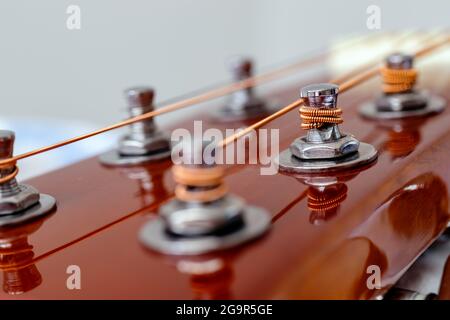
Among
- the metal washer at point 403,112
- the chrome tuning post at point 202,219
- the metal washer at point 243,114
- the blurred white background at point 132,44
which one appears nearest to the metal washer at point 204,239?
the chrome tuning post at point 202,219

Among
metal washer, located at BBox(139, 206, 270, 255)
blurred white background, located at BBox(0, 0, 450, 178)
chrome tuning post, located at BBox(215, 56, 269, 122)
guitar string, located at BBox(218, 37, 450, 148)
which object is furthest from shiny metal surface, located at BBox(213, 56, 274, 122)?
blurred white background, located at BBox(0, 0, 450, 178)

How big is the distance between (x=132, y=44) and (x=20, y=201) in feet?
6.38

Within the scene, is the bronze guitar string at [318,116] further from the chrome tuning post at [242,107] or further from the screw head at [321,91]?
the chrome tuning post at [242,107]

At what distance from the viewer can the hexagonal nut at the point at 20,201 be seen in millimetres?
662

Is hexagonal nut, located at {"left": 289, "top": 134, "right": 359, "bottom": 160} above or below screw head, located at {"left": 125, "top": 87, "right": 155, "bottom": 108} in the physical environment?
below

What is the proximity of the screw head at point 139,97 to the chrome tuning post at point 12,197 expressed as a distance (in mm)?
222

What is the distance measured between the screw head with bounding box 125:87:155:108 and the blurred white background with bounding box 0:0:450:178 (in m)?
0.95

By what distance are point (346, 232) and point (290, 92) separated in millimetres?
732

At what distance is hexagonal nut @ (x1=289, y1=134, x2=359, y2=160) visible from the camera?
2.20 feet

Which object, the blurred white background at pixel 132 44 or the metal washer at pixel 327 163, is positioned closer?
the metal washer at pixel 327 163

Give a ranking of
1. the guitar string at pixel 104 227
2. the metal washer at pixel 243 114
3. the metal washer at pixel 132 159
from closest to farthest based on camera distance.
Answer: the guitar string at pixel 104 227 → the metal washer at pixel 132 159 → the metal washer at pixel 243 114

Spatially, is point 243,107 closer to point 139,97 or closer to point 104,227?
point 139,97

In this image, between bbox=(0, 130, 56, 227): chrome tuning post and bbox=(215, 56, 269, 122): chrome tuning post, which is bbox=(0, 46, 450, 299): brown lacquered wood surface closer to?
bbox=(0, 130, 56, 227): chrome tuning post

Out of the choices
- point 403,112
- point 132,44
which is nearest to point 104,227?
point 403,112
